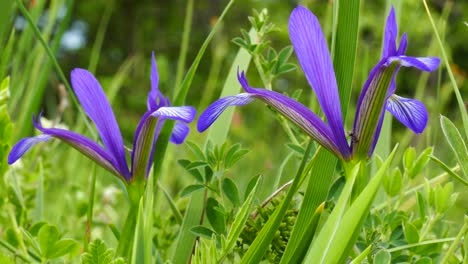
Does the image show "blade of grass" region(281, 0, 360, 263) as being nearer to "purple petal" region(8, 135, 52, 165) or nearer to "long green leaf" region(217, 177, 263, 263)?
"long green leaf" region(217, 177, 263, 263)

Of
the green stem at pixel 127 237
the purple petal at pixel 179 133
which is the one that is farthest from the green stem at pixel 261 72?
the green stem at pixel 127 237

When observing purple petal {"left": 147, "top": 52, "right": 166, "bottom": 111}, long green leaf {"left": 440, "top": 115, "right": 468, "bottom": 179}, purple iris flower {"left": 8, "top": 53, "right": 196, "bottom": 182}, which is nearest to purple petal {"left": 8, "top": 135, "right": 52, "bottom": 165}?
purple iris flower {"left": 8, "top": 53, "right": 196, "bottom": 182}

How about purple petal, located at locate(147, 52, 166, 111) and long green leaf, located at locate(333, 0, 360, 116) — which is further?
purple petal, located at locate(147, 52, 166, 111)

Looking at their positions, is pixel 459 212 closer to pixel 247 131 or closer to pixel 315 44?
pixel 247 131

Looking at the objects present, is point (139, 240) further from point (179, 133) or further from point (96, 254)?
point (179, 133)

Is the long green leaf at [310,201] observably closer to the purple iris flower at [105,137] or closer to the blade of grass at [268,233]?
the blade of grass at [268,233]
